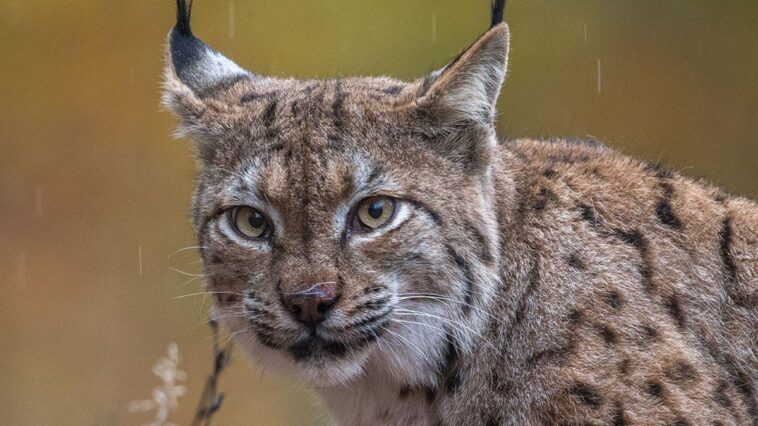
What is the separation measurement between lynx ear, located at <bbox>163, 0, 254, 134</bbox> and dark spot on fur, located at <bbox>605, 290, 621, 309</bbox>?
81.1 inches

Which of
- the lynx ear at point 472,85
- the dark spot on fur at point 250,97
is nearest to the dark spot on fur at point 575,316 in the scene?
the lynx ear at point 472,85

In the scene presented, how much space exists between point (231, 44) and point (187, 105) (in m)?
7.63

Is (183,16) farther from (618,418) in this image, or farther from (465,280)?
(618,418)

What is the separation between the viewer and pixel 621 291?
5707mm

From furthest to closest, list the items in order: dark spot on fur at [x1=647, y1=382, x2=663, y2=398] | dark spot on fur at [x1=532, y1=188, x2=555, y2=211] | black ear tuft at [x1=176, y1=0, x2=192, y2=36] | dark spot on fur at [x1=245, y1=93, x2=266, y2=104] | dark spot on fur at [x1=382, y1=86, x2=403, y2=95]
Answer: black ear tuft at [x1=176, y1=0, x2=192, y2=36] < dark spot on fur at [x1=245, y1=93, x2=266, y2=104] < dark spot on fur at [x1=382, y1=86, x2=403, y2=95] < dark spot on fur at [x1=532, y1=188, x2=555, y2=211] < dark spot on fur at [x1=647, y1=382, x2=663, y2=398]

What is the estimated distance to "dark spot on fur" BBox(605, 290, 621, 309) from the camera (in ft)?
18.6

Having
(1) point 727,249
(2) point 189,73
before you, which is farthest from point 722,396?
(2) point 189,73

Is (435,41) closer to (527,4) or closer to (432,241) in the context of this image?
(527,4)

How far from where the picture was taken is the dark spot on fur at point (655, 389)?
546 centimetres

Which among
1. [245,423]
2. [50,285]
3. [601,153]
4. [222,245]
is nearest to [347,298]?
[222,245]

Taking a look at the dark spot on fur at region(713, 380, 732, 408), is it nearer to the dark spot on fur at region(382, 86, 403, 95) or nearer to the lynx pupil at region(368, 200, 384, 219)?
the lynx pupil at region(368, 200, 384, 219)

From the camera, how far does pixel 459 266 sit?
224 inches

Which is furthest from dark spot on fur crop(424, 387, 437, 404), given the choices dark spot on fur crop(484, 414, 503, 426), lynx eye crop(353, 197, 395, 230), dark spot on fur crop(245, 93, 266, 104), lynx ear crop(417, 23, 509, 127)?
dark spot on fur crop(245, 93, 266, 104)

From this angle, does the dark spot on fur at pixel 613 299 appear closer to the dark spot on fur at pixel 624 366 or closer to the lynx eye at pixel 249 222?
the dark spot on fur at pixel 624 366
